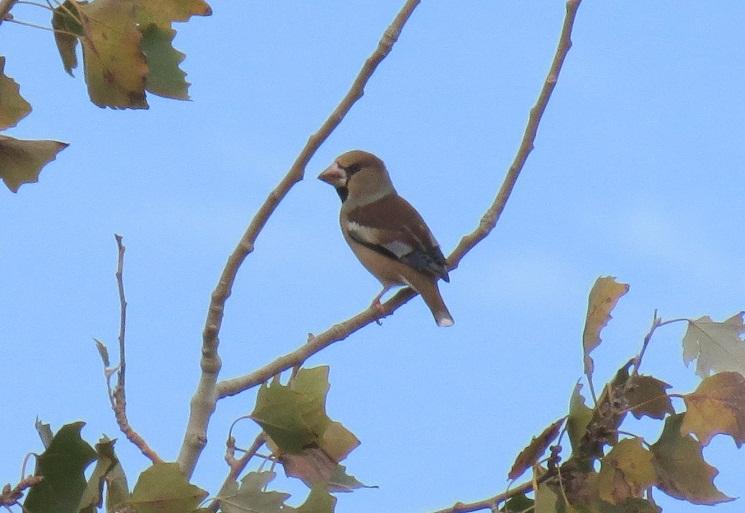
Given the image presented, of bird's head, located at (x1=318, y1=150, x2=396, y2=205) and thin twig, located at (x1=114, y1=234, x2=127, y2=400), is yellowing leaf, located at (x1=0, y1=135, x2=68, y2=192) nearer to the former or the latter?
thin twig, located at (x1=114, y1=234, x2=127, y2=400)

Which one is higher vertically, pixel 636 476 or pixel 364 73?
pixel 364 73

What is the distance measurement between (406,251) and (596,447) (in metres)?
3.93

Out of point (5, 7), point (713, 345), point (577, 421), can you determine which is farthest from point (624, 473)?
point (5, 7)

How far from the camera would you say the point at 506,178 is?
2.79 m

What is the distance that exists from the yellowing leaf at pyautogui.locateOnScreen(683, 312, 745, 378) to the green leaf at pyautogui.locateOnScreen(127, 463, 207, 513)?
111 cm

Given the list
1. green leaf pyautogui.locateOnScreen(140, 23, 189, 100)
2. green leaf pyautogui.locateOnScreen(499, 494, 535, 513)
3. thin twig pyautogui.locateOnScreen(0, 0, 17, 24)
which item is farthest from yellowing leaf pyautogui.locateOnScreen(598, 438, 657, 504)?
thin twig pyautogui.locateOnScreen(0, 0, 17, 24)

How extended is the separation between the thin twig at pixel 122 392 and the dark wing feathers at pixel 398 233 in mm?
3417

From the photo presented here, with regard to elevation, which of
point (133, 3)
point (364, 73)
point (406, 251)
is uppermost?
point (406, 251)

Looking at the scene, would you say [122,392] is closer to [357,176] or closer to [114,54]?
[114,54]

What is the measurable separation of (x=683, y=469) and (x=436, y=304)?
3.55 meters

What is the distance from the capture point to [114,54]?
1868mm

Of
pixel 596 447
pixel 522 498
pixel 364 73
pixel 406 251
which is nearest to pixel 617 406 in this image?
pixel 596 447

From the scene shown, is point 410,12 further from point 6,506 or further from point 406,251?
point 406,251

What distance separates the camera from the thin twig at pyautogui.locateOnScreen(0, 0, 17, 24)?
172 centimetres
